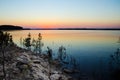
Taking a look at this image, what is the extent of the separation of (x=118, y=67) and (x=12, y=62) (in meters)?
36.4

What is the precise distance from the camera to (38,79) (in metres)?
36.8

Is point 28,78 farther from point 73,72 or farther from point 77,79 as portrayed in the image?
point 73,72

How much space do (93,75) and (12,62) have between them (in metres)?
23.4

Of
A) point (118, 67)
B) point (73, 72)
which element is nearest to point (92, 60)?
point (118, 67)

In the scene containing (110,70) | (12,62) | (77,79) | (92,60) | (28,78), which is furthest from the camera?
(92,60)

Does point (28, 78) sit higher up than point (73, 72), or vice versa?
point (28, 78)

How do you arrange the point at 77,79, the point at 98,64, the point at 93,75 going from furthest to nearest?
1. the point at 98,64
2. the point at 93,75
3. the point at 77,79

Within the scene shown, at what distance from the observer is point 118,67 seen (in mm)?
60875

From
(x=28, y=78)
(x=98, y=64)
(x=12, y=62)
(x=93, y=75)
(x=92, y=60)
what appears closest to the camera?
(x=28, y=78)

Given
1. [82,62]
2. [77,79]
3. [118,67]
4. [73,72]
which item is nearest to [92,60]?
[82,62]

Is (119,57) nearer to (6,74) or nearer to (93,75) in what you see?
(93,75)

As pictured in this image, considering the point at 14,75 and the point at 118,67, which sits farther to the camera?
the point at 118,67

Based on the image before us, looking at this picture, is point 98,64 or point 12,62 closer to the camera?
point 12,62

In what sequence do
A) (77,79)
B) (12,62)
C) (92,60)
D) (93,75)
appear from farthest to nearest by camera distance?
1. (92,60)
2. (93,75)
3. (77,79)
4. (12,62)
